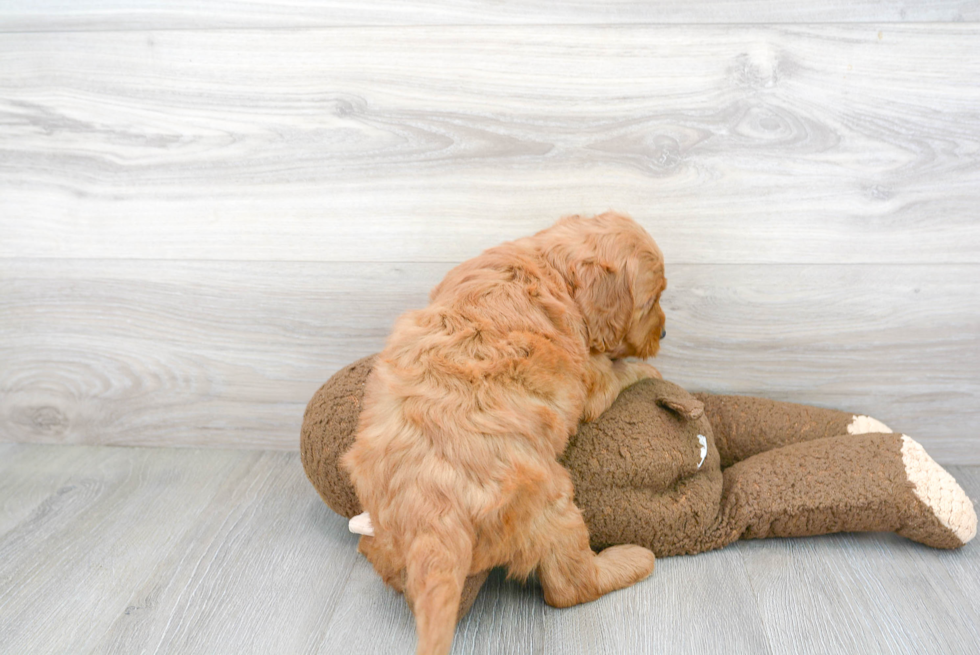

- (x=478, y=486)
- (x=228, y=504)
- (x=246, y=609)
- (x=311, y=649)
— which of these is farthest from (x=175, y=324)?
(x=478, y=486)

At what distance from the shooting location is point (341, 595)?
1439mm

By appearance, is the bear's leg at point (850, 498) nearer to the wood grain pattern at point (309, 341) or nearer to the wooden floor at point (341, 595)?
the wooden floor at point (341, 595)

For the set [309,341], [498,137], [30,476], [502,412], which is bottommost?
[30,476]

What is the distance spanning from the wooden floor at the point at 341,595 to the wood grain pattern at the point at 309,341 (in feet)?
0.93

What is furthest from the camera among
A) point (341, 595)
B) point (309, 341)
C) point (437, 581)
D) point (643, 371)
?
point (309, 341)

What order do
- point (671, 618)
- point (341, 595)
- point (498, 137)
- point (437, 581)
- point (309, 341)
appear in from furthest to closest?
point (309, 341) → point (498, 137) → point (341, 595) → point (671, 618) → point (437, 581)

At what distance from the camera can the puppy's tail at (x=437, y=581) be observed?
1.04 metres

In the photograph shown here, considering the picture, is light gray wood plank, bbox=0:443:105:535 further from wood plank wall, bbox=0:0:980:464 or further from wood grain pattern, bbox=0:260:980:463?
wood plank wall, bbox=0:0:980:464

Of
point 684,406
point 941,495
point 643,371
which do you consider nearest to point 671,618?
point 684,406

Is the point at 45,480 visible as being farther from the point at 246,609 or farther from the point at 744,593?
the point at 744,593

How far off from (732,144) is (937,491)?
→ 0.85 meters

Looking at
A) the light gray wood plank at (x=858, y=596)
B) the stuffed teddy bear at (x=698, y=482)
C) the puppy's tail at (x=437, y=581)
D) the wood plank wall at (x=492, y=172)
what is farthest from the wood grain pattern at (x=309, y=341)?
the puppy's tail at (x=437, y=581)

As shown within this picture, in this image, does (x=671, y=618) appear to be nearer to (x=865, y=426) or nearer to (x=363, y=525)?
(x=363, y=525)

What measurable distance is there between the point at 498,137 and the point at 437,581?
105cm
